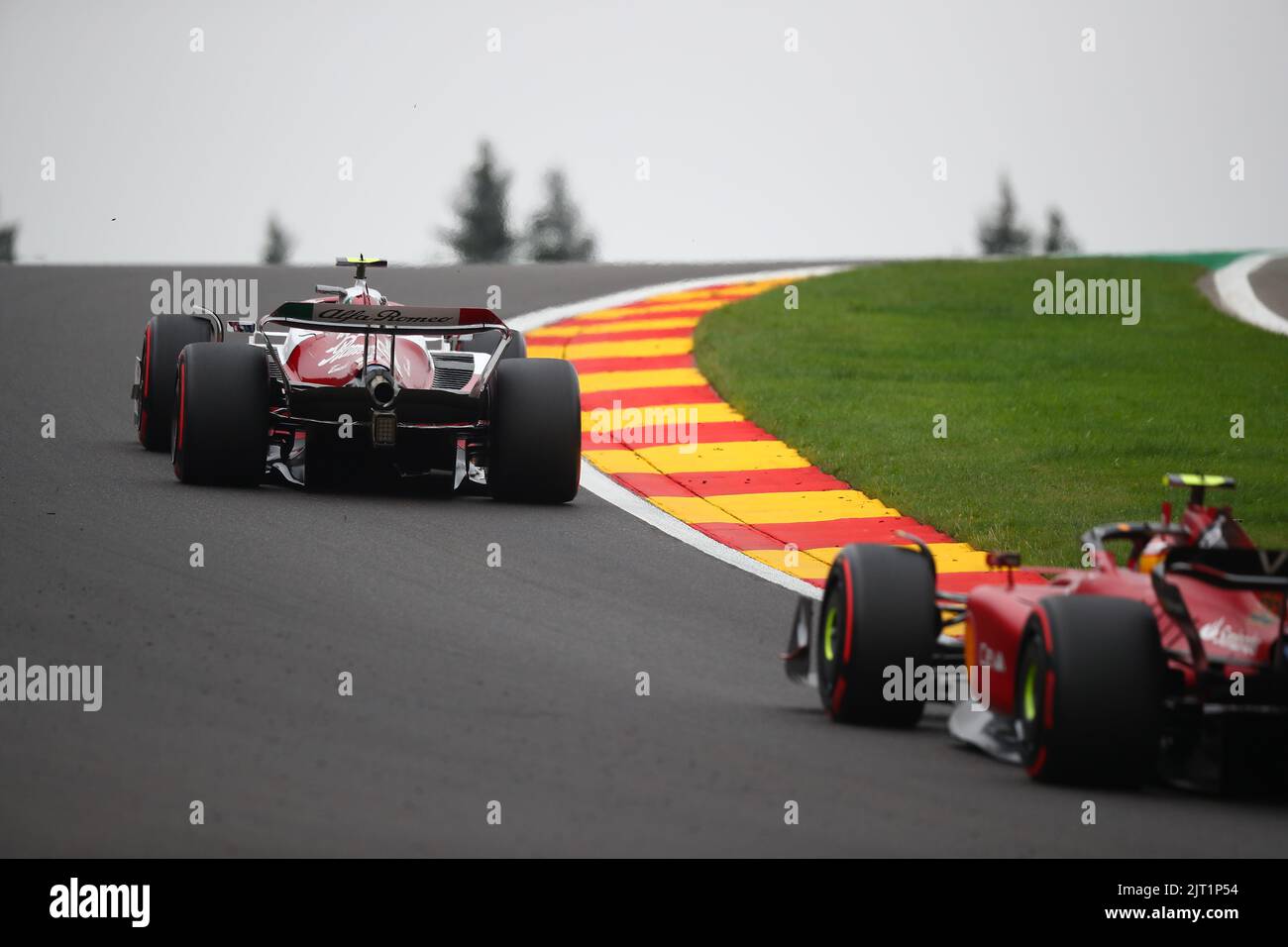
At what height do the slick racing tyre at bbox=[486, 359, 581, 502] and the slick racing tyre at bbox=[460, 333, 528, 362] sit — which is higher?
the slick racing tyre at bbox=[460, 333, 528, 362]

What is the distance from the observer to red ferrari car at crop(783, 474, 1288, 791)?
5820mm

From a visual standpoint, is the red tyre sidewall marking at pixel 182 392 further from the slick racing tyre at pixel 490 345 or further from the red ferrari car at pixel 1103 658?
the red ferrari car at pixel 1103 658

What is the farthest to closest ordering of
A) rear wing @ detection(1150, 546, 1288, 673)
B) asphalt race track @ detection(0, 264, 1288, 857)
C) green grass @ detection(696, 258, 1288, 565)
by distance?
green grass @ detection(696, 258, 1288, 565) → rear wing @ detection(1150, 546, 1288, 673) → asphalt race track @ detection(0, 264, 1288, 857)

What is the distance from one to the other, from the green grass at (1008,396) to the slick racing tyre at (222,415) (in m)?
3.77

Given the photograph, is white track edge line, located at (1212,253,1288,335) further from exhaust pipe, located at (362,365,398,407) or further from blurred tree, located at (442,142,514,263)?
blurred tree, located at (442,142,514,263)

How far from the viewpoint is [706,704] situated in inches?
276

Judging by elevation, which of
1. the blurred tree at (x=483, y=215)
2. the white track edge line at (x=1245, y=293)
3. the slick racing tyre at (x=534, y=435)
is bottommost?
the slick racing tyre at (x=534, y=435)

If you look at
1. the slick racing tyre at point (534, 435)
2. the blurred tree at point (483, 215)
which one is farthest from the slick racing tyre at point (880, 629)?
the blurred tree at point (483, 215)

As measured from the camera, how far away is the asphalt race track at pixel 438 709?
5332 mm

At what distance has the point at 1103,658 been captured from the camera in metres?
5.77

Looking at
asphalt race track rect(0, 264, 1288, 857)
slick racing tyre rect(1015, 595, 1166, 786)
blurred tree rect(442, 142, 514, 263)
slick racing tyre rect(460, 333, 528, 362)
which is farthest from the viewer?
blurred tree rect(442, 142, 514, 263)

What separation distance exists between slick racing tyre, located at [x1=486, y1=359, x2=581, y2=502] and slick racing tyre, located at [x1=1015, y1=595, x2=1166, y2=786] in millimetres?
5448

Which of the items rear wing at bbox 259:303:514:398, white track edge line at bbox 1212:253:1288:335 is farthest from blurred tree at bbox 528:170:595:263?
rear wing at bbox 259:303:514:398
